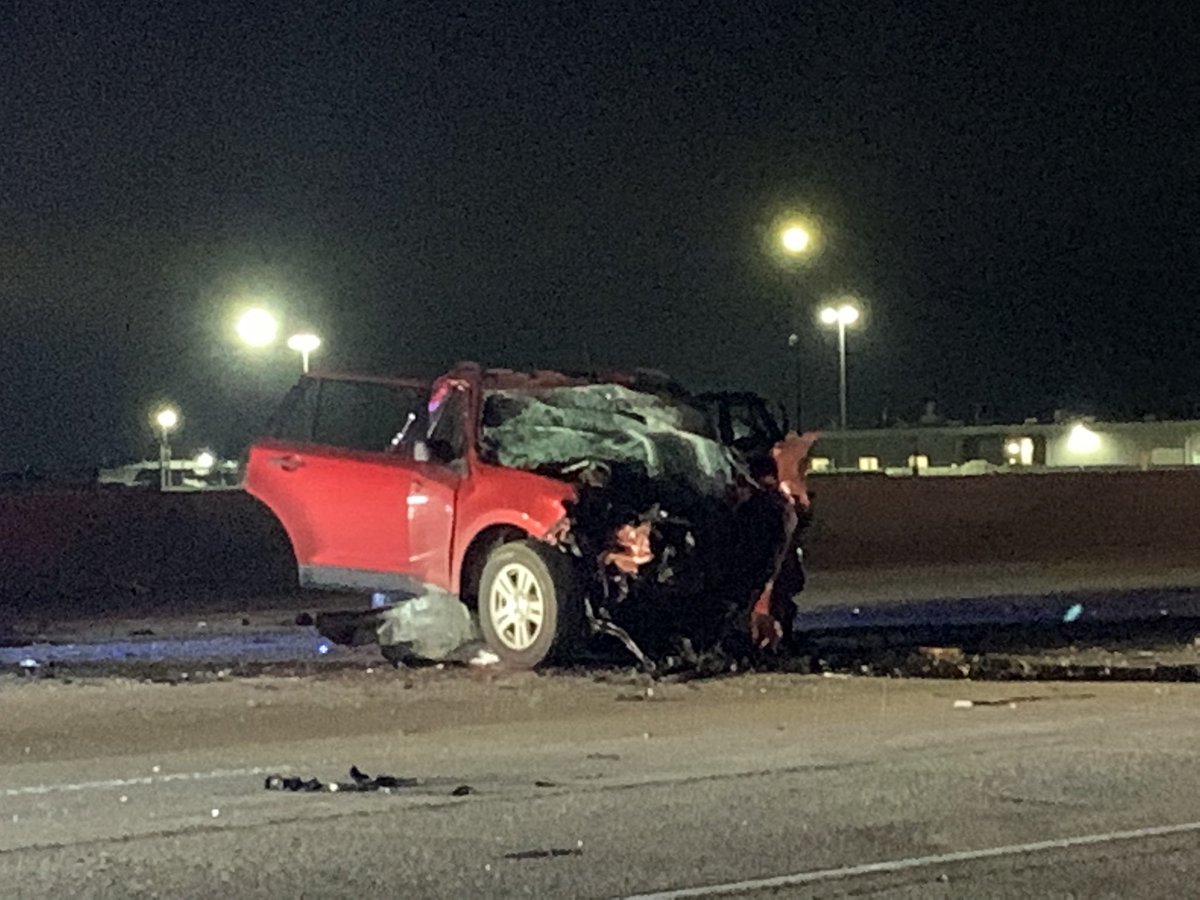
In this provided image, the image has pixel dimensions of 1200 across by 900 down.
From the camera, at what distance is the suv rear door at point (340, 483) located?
1577 centimetres

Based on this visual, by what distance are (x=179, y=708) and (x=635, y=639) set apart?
12.2 feet

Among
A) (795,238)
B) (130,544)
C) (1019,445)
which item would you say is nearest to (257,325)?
(130,544)

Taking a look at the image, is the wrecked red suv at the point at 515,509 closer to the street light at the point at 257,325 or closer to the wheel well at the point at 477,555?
the wheel well at the point at 477,555

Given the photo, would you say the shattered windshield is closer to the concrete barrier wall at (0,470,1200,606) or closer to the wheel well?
the wheel well

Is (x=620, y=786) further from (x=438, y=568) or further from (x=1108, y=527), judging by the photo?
(x=1108, y=527)

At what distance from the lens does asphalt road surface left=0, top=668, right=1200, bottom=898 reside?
26.2 feet

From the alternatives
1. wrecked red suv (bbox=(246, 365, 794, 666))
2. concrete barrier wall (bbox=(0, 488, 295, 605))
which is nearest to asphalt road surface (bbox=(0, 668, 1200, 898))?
wrecked red suv (bbox=(246, 365, 794, 666))

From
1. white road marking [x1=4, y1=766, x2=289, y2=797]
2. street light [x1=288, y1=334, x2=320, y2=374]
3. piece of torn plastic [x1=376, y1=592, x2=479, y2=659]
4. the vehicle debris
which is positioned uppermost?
street light [x1=288, y1=334, x2=320, y2=374]

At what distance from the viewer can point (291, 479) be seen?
16094 millimetres

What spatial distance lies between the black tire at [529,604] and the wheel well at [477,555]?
13cm

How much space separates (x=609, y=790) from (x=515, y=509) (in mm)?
5515

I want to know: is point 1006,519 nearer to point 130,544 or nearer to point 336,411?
point 130,544

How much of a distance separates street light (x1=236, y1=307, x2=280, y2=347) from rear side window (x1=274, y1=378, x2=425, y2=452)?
14.5 m

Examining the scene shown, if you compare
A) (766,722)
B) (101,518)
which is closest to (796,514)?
(766,722)
